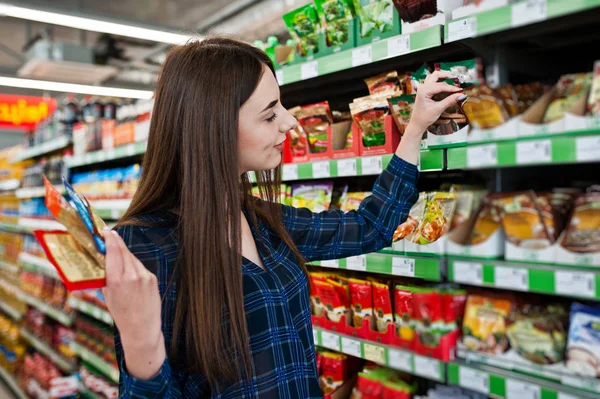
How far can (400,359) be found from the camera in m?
1.54

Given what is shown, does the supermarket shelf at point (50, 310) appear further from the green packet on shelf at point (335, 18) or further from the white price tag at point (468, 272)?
the white price tag at point (468, 272)

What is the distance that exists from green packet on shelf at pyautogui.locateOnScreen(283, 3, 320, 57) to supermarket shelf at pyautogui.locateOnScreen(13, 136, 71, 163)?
295 centimetres

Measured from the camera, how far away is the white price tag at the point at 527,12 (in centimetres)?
95

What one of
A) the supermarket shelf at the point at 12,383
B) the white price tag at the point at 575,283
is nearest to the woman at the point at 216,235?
the white price tag at the point at 575,283

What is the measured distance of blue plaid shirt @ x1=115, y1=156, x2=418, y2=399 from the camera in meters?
1.21

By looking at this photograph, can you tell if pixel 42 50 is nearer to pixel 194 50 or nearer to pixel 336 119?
pixel 336 119

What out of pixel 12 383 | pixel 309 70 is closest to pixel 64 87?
pixel 12 383

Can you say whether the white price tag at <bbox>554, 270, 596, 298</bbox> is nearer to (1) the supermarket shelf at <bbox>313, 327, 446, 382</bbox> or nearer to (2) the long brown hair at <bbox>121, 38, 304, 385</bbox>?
(1) the supermarket shelf at <bbox>313, 327, 446, 382</bbox>

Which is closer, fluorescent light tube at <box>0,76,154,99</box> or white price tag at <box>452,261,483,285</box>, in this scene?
white price tag at <box>452,261,483,285</box>

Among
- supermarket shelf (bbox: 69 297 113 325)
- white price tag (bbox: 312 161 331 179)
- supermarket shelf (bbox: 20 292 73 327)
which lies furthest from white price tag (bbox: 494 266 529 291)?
supermarket shelf (bbox: 20 292 73 327)

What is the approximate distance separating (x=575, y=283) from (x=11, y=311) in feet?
21.6

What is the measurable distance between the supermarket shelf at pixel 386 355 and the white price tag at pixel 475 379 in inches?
2.3

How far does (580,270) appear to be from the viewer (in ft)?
3.27

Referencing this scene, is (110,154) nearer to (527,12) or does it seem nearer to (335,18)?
(335,18)
